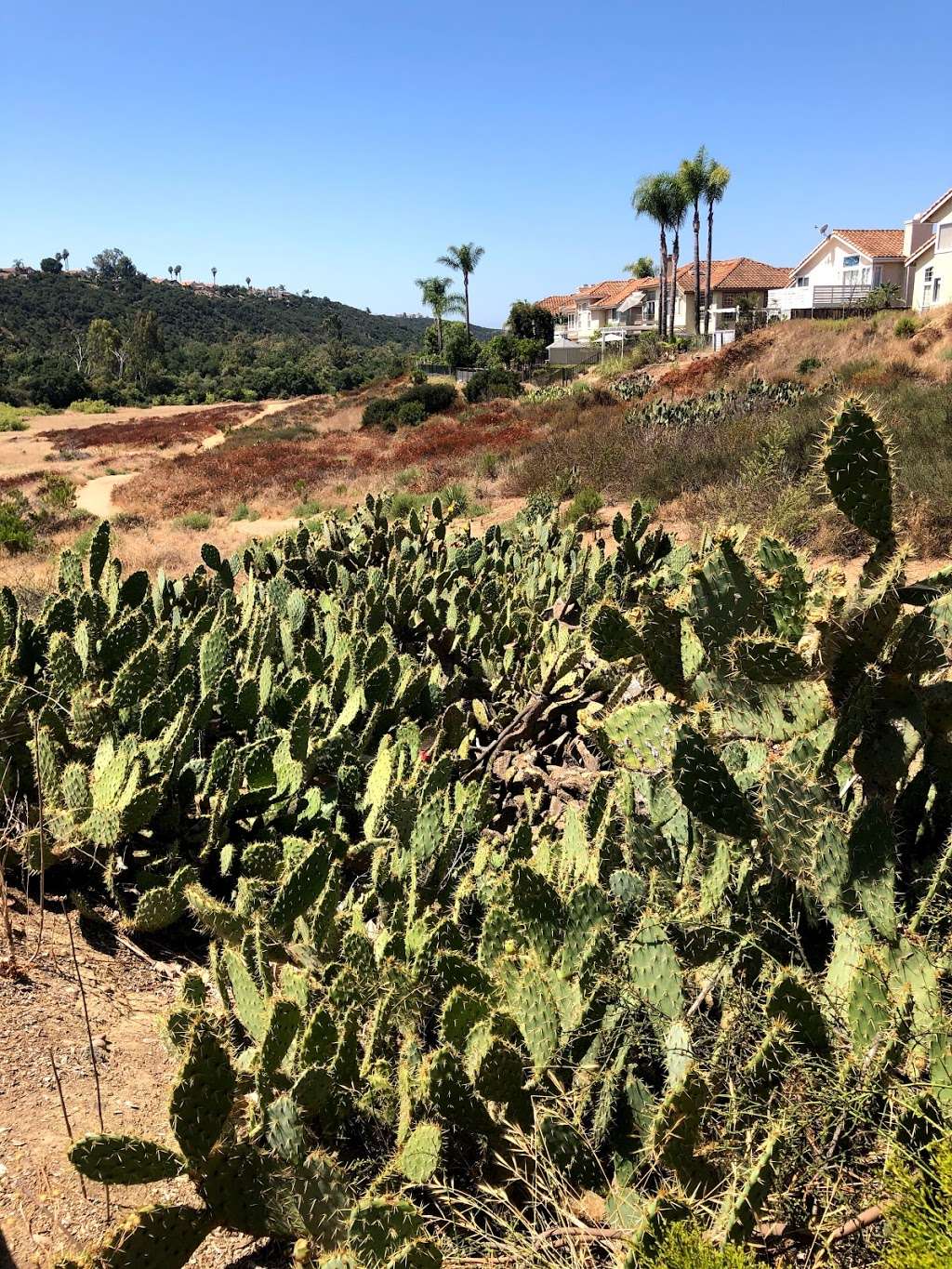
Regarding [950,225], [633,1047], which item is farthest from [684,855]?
[950,225]

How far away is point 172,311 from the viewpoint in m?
106

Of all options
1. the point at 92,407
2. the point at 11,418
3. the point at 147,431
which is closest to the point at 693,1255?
the point at 147,431

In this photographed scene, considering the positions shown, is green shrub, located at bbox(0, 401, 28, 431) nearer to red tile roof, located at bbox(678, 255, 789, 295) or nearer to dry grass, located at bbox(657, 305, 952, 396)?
dry grass, located at bbox(657, 305, 952, 396)

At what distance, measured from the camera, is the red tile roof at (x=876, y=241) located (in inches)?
1794

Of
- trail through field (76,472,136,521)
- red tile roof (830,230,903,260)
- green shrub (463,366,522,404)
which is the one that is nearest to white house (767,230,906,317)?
red tile roof (830,230,903,260)

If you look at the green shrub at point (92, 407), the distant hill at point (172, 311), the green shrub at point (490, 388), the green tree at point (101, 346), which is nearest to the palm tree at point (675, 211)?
the green shrub at point (490, 388)

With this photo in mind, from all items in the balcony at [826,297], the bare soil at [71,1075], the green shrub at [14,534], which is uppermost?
the balcony at [826,297]

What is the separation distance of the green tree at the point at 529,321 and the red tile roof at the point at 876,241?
2299 centimetres

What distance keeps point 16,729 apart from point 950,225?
136 feet

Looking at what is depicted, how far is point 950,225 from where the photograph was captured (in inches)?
1419

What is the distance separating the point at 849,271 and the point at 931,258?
33.4 ft

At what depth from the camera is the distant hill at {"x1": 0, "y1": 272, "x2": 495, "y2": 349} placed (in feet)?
288

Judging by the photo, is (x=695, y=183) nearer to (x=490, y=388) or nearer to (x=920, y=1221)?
(x=490, y=388)

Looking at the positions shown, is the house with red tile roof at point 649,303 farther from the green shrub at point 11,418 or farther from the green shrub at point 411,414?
the green shrub at point 11,418
